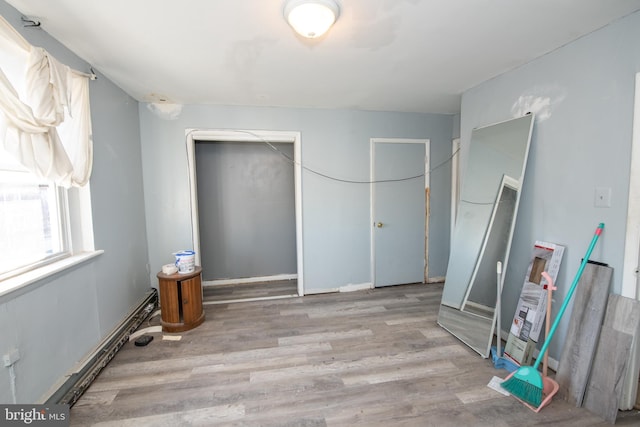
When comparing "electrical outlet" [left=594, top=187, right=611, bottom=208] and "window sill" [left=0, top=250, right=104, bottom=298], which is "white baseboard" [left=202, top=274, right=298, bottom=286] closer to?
"window sill" [left=0, top=250, right=104, bottom=298]

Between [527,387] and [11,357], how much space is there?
9.76 ft

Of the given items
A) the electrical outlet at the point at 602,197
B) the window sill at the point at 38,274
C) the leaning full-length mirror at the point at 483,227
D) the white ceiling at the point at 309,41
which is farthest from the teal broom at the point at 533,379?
the window sill at the point at 38,274

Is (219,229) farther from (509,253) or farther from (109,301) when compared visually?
(509,253)

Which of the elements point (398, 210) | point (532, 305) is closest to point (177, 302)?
point (398, 210)

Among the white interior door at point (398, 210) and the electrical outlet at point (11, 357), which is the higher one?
the white interior door at point (398, 210)

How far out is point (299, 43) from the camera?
1.86m

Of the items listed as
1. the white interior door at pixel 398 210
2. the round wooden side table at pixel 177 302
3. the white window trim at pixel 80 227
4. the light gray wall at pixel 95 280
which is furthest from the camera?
the white interior door at pixel 398 210

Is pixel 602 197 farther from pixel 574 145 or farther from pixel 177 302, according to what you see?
pixel 177 302

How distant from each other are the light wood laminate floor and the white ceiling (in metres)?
2.39

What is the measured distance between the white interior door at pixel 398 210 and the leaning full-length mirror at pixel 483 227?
3.18 feet

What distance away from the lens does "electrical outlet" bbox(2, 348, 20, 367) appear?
1.39 m

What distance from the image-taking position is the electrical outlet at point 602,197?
1724mm

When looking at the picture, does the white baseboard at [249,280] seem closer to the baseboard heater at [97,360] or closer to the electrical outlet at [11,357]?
the baseboard heater at [97,360]

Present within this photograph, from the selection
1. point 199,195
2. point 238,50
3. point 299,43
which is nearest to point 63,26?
point 238,50
